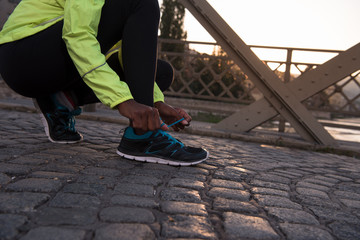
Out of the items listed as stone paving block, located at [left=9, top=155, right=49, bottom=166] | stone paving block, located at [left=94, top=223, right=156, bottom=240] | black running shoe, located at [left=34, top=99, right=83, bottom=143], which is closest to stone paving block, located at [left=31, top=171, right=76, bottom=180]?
stone paving block, located at [left=9, top=155, right=49, bottom=166]

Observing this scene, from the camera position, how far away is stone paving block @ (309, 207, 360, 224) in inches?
48.9

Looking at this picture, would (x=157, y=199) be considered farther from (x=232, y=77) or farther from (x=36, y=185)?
(x=232, y=77)

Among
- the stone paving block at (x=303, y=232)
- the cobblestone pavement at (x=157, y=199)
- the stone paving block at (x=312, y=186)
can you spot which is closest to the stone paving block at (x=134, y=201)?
the cobblestone pavement at (x=157, y=199)

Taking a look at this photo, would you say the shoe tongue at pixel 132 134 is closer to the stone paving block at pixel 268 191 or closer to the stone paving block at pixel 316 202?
the stone paving block at pixel 268 191

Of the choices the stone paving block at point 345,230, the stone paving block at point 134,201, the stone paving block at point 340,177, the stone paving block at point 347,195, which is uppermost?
the stone paving block at point 134,201

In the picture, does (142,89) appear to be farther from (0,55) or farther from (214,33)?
(214,33)

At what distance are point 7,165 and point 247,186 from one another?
3.52 ft

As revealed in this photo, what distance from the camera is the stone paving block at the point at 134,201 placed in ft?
3.84

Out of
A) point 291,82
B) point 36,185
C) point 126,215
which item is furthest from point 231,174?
point 291,82

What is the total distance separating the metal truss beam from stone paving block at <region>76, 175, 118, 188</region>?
238 cm

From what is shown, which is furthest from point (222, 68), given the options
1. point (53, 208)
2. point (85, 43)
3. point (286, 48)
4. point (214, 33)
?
point (53, 208)

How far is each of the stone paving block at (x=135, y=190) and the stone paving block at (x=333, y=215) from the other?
632 millimetres

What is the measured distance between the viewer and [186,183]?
58.9 inches

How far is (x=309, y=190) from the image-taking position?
1.62 m
